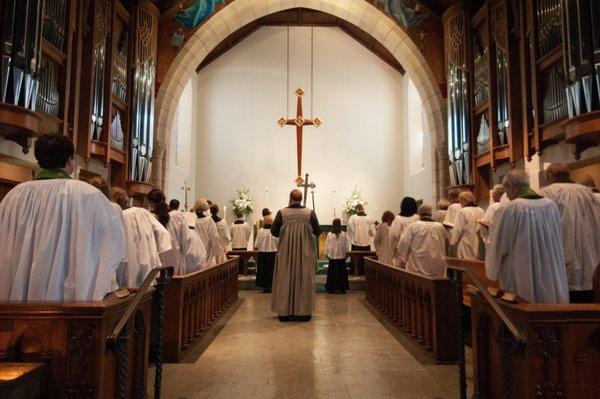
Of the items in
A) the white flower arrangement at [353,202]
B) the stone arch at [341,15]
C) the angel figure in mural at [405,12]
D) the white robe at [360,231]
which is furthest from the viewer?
the white flower arrangement at [353,202]

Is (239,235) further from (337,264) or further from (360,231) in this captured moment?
(337,264)

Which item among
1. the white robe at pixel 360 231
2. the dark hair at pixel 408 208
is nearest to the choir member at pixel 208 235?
the dark hair at pixel 408 208

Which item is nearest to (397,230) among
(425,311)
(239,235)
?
(425,311)

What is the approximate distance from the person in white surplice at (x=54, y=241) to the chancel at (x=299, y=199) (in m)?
0.01

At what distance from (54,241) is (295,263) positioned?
4518mm

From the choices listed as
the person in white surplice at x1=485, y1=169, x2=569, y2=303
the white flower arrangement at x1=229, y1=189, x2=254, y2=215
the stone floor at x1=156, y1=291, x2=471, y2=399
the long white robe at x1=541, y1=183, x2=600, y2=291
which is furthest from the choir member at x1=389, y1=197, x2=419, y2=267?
the white flower arrangement at x1=229, y1=189, x2=254, y2=215

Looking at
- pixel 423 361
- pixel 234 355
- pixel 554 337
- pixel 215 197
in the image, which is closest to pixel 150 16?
pixel 215 197

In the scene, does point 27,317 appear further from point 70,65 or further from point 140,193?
point 140,193

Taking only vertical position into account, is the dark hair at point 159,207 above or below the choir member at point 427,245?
above

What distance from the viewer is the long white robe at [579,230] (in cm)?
400

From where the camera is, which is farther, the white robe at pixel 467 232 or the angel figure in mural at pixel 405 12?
the angel figure in mural at pixel 405 12

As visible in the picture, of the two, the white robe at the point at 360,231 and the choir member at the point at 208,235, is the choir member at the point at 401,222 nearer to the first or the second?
the choir member at the point at 208,235

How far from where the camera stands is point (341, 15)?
12.8 meters

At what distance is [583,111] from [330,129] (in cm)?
1099
